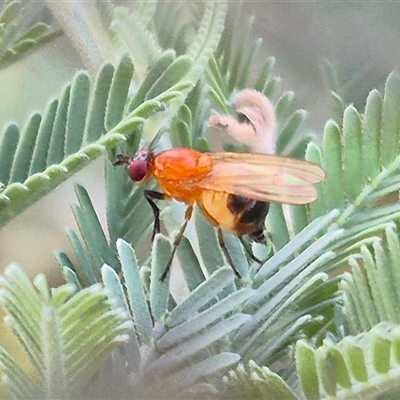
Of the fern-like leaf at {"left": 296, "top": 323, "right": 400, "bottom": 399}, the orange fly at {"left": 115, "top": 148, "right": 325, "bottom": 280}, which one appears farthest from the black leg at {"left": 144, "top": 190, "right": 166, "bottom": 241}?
A: the fern-like leaf at {"left": 296, "top": 323, "right": 400, "bottom": 399}

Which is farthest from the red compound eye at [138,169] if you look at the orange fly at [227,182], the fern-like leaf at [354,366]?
the fern-like leaf at [354,366]

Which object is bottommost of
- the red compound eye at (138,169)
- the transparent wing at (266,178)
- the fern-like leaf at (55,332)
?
the fern-like leaf at (55,332)

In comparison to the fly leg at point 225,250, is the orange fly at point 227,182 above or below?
above

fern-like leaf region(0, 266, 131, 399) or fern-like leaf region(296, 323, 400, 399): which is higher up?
fern-like leaf region(0, 266, 131, 399)

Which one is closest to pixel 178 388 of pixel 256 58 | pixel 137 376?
pixel 137 376

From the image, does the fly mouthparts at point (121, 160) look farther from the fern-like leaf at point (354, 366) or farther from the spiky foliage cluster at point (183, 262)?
the fern-like leaf at point (354, 366)

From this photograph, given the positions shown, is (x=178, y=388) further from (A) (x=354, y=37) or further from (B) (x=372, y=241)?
(A) (x=354, y=37)

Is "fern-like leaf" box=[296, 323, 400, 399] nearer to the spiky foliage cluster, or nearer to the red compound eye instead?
the spiky foliage cluster
